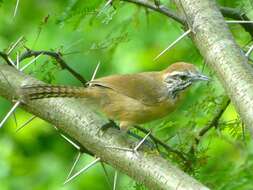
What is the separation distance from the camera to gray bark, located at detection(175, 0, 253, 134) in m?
2.96

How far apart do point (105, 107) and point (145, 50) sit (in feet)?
11.8

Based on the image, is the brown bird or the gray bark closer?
the gray bark

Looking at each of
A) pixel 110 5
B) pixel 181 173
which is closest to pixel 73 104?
pixel 110 5

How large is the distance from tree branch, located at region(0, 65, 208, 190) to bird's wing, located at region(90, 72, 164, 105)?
1002 millimetres

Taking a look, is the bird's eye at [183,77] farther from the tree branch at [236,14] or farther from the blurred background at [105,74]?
the tree branch at [236,14]

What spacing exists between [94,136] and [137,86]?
4.49ft

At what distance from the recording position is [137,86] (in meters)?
Result: 4.86

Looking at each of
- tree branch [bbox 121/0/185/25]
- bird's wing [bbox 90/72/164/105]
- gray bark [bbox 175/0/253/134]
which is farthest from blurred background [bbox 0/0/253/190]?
gray bark [bbox 175/0/253/134]

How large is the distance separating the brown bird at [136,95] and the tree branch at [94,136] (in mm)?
871

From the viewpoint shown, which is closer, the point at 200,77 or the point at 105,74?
the point at 200,77

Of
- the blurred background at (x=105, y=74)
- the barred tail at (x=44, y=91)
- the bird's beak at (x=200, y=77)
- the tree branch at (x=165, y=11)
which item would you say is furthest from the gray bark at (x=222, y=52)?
the bird's beak at (x=200, y=77)

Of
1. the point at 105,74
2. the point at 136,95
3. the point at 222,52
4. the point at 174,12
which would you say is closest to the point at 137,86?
the point at 136,95

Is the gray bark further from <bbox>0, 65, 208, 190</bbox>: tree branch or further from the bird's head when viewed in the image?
the bird's head

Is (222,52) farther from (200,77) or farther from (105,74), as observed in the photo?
(105,74)
